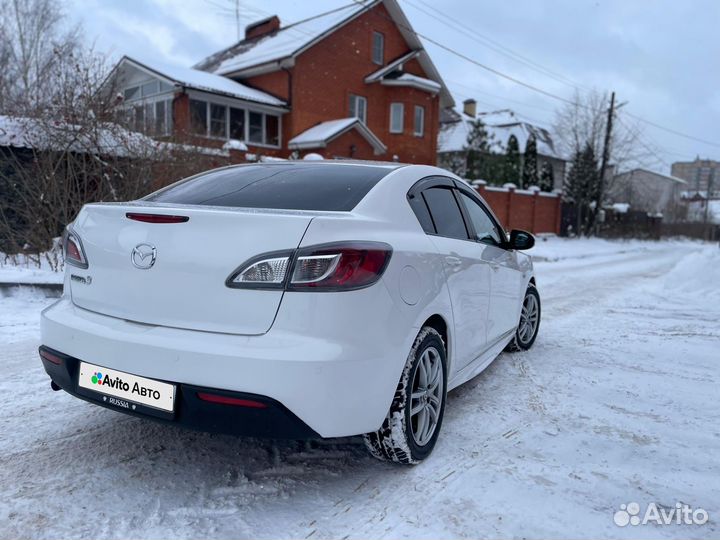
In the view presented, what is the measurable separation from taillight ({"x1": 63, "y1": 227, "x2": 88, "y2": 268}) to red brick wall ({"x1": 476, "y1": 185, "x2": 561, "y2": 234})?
67.5 feet

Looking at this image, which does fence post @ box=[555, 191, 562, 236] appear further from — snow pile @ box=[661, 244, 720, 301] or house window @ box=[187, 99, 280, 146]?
snow pile @ box=[661, 244, 720, 301]

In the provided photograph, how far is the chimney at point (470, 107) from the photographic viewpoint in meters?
49.6

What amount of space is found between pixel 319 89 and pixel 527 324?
20.8 m

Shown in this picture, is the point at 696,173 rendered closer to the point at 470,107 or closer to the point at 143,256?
the point at 470,107

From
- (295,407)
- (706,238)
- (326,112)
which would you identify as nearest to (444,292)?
(295,407)

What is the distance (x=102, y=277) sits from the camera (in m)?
2.61

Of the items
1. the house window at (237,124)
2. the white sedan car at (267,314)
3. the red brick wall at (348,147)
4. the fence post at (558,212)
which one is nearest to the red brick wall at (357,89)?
Answer: the house window at (237,124)

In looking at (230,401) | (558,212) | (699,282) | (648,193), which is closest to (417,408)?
(230,401)

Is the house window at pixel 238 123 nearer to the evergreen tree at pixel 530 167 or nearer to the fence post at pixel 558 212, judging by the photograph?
the fence post at pixel 558 212

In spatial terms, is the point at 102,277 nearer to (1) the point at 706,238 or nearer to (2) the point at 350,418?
(2) the point at 350,418

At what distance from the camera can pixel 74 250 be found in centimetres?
282

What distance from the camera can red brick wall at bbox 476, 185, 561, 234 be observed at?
78.4 feet

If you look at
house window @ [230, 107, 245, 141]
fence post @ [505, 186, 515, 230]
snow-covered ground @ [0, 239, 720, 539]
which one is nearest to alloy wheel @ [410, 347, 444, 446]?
snow-covered ground @ [0, 239, 720, 539]

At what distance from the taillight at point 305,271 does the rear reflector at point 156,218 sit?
1.33 feet
